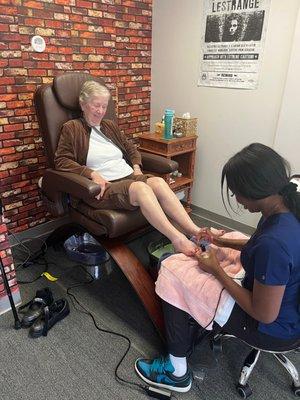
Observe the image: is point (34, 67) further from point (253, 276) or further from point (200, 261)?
point (253, 276)

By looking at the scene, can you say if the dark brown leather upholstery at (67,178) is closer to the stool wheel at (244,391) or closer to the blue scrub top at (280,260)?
the blue scrub top at (280,260)

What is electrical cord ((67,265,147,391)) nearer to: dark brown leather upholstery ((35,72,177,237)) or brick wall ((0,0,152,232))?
dark brown leather upholstery ((35,72,177,237))

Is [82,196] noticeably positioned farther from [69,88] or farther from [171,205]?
[69,88]

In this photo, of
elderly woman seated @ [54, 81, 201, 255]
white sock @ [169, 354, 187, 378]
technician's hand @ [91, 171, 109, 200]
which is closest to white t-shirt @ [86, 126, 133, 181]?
elderly woman seated @ [54, 81, 201, 255]

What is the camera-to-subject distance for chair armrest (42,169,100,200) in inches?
61.7

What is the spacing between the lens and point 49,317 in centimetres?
153

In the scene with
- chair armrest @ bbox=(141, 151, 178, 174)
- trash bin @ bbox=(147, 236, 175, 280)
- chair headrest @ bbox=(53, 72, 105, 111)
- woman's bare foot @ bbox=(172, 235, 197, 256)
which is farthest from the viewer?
chair armrest @ bbox=(141, 151, 178, 174)

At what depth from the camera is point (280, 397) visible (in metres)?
1.23

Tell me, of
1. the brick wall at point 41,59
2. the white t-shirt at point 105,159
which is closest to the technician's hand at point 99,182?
the white t-shirt at point 105,159

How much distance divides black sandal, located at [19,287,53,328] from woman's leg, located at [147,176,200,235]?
790mm

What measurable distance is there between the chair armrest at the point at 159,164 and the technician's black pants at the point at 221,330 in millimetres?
1031

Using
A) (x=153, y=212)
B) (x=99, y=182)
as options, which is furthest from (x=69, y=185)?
(x=153, y=212)

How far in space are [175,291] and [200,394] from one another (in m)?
0.45

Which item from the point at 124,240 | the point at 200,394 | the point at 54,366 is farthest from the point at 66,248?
the point at 200,394
